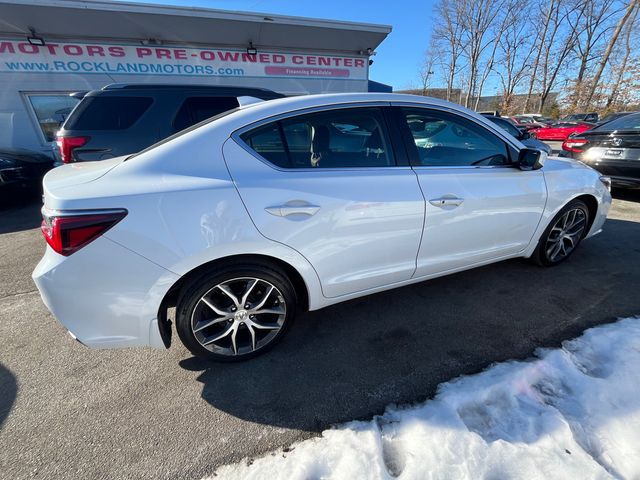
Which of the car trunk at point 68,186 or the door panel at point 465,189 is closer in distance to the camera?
the car trunk at point 68,186

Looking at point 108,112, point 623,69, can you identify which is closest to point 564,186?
point 108,112

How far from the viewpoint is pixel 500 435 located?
59.8 inches

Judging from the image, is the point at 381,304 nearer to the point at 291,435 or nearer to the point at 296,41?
the point at 291,435

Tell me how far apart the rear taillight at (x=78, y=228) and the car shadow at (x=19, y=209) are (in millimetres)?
4570

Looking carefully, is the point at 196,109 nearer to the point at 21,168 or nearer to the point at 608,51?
the point at 21,168

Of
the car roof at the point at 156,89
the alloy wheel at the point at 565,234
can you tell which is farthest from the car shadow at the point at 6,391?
the alloy wheel at the point at 565,234

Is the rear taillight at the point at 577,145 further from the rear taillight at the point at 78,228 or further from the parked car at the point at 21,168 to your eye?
the parked car at the point at 21,168

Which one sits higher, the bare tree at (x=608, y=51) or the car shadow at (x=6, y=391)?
the bare tree at (x=608, y=51)

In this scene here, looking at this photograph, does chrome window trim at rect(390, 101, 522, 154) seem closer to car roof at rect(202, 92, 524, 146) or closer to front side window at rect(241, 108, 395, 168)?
car roof at rect(202, 92, 524, 146)

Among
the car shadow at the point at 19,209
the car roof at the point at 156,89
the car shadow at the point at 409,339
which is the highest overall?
the car roof at the point at 156,89

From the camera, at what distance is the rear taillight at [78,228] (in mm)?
1498

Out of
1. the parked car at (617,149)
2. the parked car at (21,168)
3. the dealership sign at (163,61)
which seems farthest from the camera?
the dealership sign at (163,61)

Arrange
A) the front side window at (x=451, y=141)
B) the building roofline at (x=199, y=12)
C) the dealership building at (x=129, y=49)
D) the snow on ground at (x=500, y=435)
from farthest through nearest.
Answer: the dealership building at (x=129, y=49) < the building roofline at (x=199, y=12) < the front side window at (x=451, y=141) < the snow on ground at (x=500, y=435)

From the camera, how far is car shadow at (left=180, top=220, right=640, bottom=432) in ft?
5.91
